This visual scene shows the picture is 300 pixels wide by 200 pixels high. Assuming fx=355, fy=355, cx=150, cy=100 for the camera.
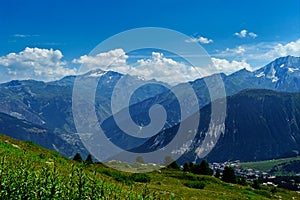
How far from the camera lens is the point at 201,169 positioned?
8075 centimetres

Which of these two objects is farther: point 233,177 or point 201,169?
point 201,169

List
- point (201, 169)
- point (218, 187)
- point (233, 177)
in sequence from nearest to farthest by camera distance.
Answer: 1. point (218, 187)
2. point (233, 177)
3. point (201, 169)

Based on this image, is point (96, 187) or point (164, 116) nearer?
point (96, 187)

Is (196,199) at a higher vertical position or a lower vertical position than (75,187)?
lower

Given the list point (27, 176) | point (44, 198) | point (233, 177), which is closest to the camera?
point (44, 198)

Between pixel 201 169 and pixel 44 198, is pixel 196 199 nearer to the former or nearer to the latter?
pixel 44 198

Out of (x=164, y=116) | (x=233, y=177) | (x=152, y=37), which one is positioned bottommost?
(x=233, y=177)

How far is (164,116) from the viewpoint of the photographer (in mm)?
30891

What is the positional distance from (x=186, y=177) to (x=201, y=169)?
1321 inches

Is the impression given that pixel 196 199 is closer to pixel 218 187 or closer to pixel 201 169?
pixel 218 187

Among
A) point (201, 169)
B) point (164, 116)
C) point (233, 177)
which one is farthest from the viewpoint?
point (201, 169)

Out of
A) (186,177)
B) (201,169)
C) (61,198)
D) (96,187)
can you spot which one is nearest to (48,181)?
(61,198)

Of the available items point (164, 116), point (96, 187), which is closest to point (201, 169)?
point (164, 116)

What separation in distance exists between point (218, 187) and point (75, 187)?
105ft
